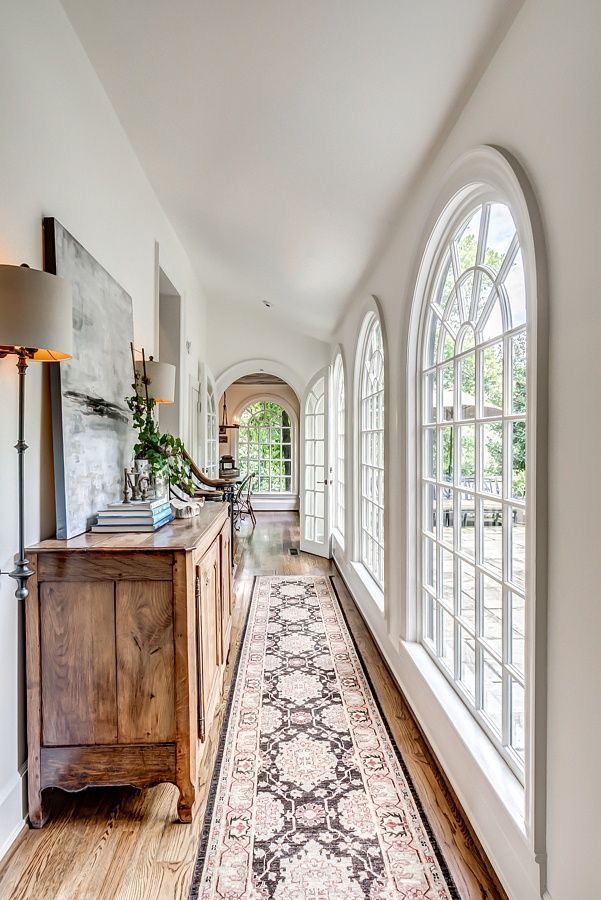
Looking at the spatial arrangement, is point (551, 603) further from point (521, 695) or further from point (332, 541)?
point (332, 541)

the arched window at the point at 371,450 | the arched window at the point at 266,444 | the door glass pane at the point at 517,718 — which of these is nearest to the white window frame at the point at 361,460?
the arched window at the point at 371,450

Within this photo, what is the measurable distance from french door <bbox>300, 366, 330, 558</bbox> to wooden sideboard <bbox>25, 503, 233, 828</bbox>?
4018mm

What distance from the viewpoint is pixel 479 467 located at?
1.75 meters

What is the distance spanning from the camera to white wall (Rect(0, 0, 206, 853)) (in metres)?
1.55

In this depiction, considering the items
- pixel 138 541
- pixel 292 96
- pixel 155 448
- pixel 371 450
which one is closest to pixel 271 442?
pixel 371 450

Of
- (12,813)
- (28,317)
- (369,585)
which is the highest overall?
(28,317)

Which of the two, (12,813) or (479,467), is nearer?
(12,813)

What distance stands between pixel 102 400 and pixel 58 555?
0.80 meters

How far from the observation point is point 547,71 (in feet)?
3.84

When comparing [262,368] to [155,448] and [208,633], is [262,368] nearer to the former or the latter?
[155,448]

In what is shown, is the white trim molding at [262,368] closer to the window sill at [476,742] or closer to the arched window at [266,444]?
the window sill at [476,742]

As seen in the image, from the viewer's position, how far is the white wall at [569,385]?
1012 millimetres

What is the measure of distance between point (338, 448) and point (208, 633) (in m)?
3.72

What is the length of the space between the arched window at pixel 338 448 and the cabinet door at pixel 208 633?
121 inches
